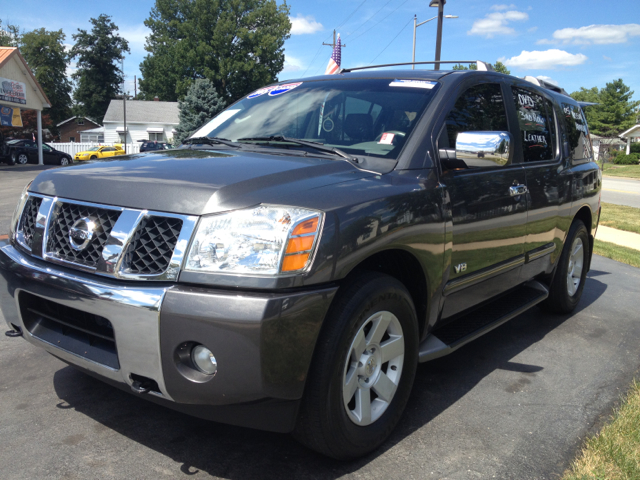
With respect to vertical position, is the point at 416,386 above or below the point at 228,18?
below

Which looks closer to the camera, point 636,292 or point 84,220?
point 84,220

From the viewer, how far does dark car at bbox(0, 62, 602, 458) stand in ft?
7.20

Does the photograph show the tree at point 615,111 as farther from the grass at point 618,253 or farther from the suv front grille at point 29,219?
the suv front grille at point 29,219

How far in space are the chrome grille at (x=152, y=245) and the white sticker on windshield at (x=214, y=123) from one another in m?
1.78

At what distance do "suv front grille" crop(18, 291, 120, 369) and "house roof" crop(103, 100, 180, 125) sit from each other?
64.3 metres

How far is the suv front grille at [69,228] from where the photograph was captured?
7.99ft

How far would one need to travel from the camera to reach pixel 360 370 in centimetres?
258

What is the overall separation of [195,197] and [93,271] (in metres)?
0.55

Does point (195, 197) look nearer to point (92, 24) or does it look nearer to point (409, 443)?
point (409, 443)

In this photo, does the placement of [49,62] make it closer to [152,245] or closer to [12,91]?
[12,91]

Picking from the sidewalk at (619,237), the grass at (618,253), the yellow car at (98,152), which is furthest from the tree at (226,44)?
the grass at (618,253)

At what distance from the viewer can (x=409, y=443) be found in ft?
9.48

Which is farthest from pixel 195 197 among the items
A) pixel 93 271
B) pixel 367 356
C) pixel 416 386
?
pixel 416 386

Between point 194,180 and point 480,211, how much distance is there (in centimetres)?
→ 179
